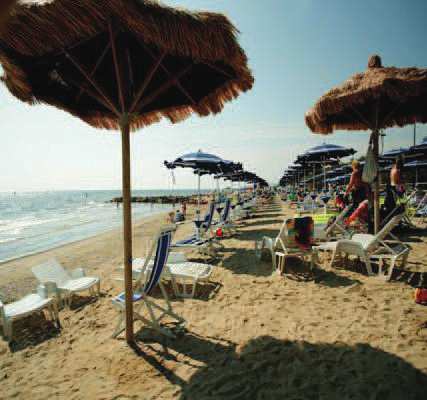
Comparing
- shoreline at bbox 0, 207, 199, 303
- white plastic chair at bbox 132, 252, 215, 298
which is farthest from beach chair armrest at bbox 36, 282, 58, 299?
shoreline at bbox 0, 207, 199, 303

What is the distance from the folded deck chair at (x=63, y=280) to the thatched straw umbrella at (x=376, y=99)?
532cm

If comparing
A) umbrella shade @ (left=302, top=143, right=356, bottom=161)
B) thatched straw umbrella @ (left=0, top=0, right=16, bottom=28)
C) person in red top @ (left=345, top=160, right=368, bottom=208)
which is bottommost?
person in red top @ (left=345, top=160, right=368, bottom=208)

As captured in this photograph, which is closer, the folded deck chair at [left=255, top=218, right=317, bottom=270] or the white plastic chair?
the white plastic chair

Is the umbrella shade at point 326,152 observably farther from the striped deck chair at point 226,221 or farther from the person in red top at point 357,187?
the striped deck chair at point 226,221

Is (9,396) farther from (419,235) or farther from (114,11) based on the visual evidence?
(419,235)

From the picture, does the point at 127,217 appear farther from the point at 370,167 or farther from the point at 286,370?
the point at 370,167

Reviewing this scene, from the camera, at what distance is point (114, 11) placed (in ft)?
6.76

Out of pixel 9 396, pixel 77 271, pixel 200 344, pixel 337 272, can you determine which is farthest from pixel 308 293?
pixel 77 271

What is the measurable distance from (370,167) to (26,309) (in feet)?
20.1

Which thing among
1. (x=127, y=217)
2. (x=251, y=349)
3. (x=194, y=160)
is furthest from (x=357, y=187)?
(x=127, y=217)

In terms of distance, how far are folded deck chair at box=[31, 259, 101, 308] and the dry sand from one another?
0.83 feet

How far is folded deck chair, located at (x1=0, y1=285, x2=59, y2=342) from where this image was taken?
3264 millimetres

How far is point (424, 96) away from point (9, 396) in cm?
762

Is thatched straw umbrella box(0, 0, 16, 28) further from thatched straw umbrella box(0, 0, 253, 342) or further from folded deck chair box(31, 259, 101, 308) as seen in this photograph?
folded deck chair box(31, 259, 101, 308)
